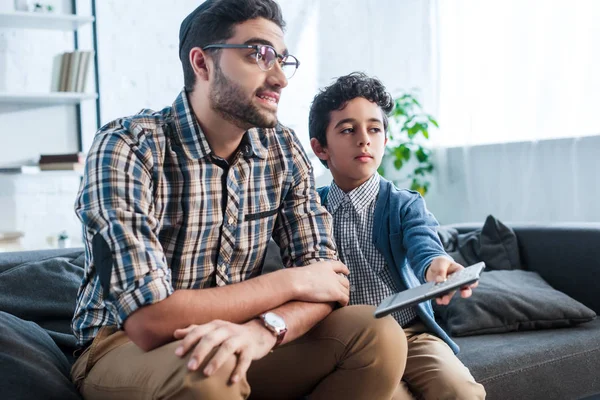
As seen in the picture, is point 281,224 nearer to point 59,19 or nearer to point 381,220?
point 381,220

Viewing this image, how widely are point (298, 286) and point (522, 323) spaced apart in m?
1.03

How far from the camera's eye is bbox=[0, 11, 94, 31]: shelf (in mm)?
3706

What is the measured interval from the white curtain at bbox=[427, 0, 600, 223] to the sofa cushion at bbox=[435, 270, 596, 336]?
113cm

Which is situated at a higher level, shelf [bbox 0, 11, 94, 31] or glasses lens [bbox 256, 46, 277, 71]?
shelf [bbox 0, 11, 94, 31]

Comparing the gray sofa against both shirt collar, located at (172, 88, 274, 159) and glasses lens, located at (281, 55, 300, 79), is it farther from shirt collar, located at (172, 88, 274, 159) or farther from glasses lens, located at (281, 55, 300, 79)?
glasses lens, located at (281, 55, 300, 79)

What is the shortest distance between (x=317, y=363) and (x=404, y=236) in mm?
500

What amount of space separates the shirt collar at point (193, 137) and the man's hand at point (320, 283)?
294 millimetres

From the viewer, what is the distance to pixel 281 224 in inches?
61.2

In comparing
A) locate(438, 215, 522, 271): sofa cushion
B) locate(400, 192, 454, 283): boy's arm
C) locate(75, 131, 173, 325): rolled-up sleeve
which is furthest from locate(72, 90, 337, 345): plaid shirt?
locate(438, 215, 522, 271): sofa cushion

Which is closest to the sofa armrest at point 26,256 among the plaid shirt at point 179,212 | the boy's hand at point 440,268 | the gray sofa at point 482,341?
the gray sofa at point 482,341

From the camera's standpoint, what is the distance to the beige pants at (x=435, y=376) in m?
1.50

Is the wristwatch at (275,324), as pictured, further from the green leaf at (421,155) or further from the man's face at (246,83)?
the green leaf at (421,155)

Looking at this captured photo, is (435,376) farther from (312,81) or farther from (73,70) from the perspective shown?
(312,81)

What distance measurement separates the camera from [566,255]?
223 centimetres
